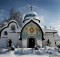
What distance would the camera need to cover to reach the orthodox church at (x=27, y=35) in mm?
19266

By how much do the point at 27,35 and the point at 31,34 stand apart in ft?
1.71

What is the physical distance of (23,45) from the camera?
19.2m

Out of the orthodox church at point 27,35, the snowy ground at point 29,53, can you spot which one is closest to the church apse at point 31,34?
the orthodox church at point 27,35

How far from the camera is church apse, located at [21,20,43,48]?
1919 centimetres

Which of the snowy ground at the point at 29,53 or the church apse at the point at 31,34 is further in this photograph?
the church apse at the point at 31,34

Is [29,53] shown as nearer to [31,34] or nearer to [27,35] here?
[27,35]

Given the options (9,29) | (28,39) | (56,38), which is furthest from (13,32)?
(56,38)

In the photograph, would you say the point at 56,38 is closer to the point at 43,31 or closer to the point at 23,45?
the point at 43,31

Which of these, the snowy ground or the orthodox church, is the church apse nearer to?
the orthodox church

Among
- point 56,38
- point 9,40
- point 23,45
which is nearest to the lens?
point 23,45

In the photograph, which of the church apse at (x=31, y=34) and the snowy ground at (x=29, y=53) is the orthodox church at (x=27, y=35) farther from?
the snowy ground at (x=29, y=53)

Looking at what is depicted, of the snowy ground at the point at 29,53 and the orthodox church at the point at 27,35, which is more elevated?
the orthodox church at the point at 27,35

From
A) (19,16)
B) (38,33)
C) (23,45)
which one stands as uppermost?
(19,16)

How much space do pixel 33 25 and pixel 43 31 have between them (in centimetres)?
151
